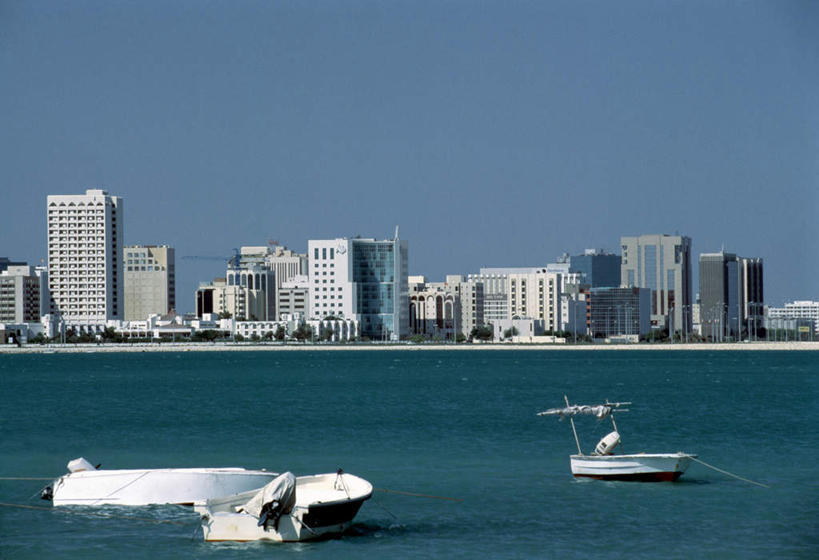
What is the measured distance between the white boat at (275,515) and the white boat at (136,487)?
10.3 feet

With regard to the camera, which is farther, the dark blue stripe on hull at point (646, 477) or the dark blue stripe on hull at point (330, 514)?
the dark blue stripe on hull at point (646, 477)

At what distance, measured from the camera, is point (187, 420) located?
5619 centimetres

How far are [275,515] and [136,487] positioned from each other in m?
5.72

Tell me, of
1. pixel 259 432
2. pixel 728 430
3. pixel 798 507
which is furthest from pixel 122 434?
pixel 798 507

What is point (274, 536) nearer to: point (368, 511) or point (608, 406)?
point (368, 511)

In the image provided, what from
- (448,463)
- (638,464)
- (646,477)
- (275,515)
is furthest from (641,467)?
(275,515)

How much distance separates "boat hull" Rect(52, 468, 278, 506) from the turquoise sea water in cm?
45

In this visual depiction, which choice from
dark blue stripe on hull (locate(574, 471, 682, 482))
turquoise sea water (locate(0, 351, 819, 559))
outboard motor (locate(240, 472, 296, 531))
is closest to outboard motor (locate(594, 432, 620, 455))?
dark blue stripe on hull (locate(574, 471, 682, 482))

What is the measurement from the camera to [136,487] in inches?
1131

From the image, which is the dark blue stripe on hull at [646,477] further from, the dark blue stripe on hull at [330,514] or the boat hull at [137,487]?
the boat hull at [137,487]

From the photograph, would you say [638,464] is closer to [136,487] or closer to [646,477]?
[646,477]

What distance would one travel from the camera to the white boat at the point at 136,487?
2820cm

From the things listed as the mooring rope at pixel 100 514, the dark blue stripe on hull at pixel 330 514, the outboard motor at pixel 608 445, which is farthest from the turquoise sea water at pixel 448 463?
the outboard motor at pixel 608 445

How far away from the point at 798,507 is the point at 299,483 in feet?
38.4
